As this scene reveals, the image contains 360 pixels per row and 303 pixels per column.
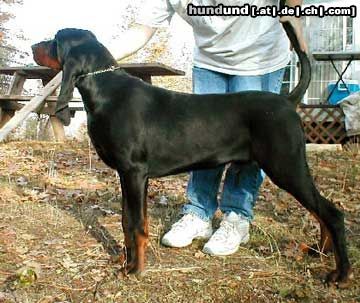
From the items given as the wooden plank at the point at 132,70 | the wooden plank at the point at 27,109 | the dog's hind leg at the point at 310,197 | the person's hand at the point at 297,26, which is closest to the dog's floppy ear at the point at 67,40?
the person's hand at the point at 297,26

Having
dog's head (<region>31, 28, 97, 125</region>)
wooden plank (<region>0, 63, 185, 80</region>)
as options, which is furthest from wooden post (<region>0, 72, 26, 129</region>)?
dog's head (<region>31, 28, 97, 125</region>)

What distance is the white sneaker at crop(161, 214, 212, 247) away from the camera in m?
3.25

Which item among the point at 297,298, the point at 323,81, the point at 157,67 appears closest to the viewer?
the point at 297,298

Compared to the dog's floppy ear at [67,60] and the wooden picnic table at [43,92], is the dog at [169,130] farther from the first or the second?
the wooden picnic table at [43,92]

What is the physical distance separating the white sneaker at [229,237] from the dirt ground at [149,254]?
0.17ft

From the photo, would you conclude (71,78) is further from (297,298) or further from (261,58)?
(297,298)

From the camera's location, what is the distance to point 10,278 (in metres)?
2.70

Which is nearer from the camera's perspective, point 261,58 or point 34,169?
point 261,58

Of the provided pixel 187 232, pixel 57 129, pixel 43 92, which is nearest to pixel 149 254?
pixel 187 232

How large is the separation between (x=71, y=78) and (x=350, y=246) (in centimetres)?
202

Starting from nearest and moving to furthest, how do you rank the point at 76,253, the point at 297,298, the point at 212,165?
1. the point at 297,298
2. the point at 212,165
3. the point at 76,253

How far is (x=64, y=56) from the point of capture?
275 cm

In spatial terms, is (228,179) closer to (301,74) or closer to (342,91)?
(301,74)

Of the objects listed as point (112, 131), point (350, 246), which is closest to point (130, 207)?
point (112, 131)
